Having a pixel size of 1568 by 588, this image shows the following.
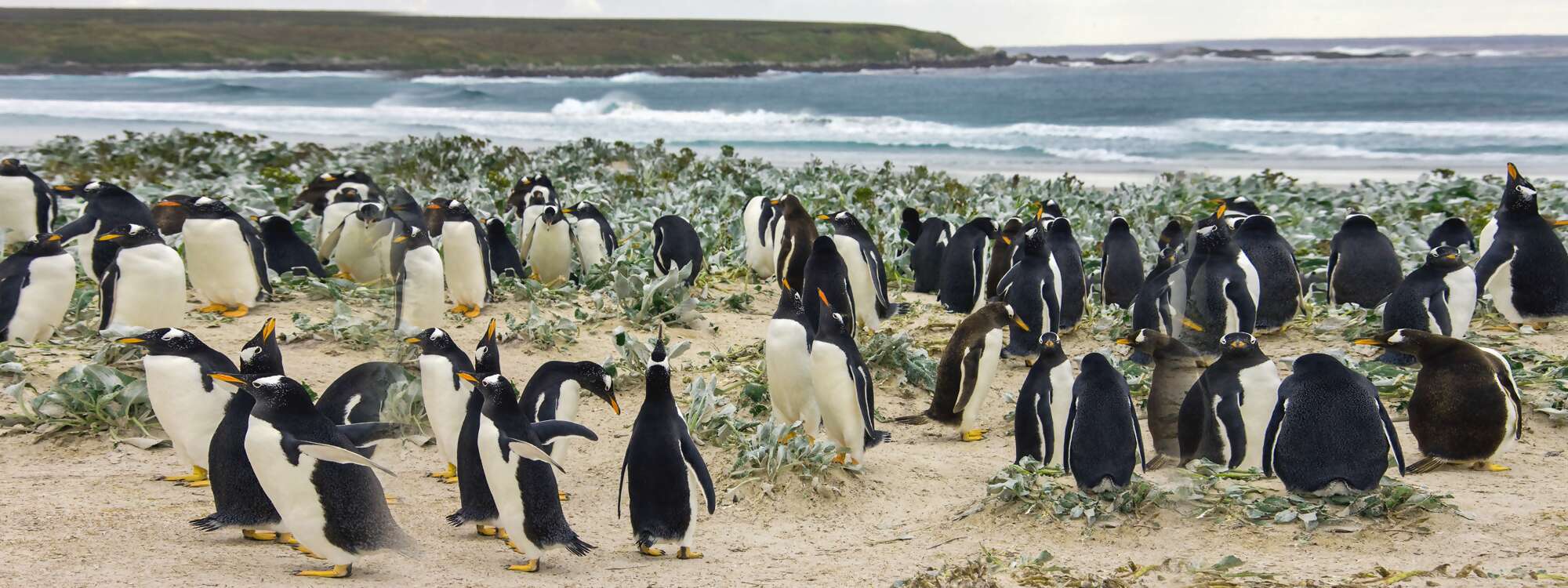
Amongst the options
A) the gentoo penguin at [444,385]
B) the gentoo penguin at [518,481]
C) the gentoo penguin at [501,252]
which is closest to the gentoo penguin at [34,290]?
the gentoo penguin at [444,385]

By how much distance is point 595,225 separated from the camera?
857 cm

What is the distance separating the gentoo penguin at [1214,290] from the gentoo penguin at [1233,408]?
1.50m

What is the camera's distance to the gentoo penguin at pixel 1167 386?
5.30m

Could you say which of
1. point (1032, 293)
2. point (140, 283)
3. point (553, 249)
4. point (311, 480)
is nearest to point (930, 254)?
point (1032, 293)

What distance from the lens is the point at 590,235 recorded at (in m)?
8.54

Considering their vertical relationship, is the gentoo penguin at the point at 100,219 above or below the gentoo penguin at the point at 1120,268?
above

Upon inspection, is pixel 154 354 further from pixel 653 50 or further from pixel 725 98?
pixel 653 50

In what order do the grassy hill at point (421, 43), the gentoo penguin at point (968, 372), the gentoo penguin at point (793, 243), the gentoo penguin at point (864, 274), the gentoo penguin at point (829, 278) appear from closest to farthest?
the gentoo penguin at point (968, 372)
the gentoo penguin at point (829, 278)
the gentoo penguin at point (864, 274)
the gentoo penguin at point (793, 243)
the grassy hill at point (421, 43)

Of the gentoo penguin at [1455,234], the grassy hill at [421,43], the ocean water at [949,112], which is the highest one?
the grassy hill at [421,43]

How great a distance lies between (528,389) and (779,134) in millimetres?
25972

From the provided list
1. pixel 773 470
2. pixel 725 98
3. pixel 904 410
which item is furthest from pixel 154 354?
pixel 725 98

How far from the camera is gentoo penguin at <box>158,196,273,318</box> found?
21.9 feet

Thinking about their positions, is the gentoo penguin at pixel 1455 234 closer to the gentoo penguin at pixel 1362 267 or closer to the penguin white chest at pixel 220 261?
the gentoo penguin at pixel 1362 267

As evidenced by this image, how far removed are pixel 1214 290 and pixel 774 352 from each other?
99.0 inches
